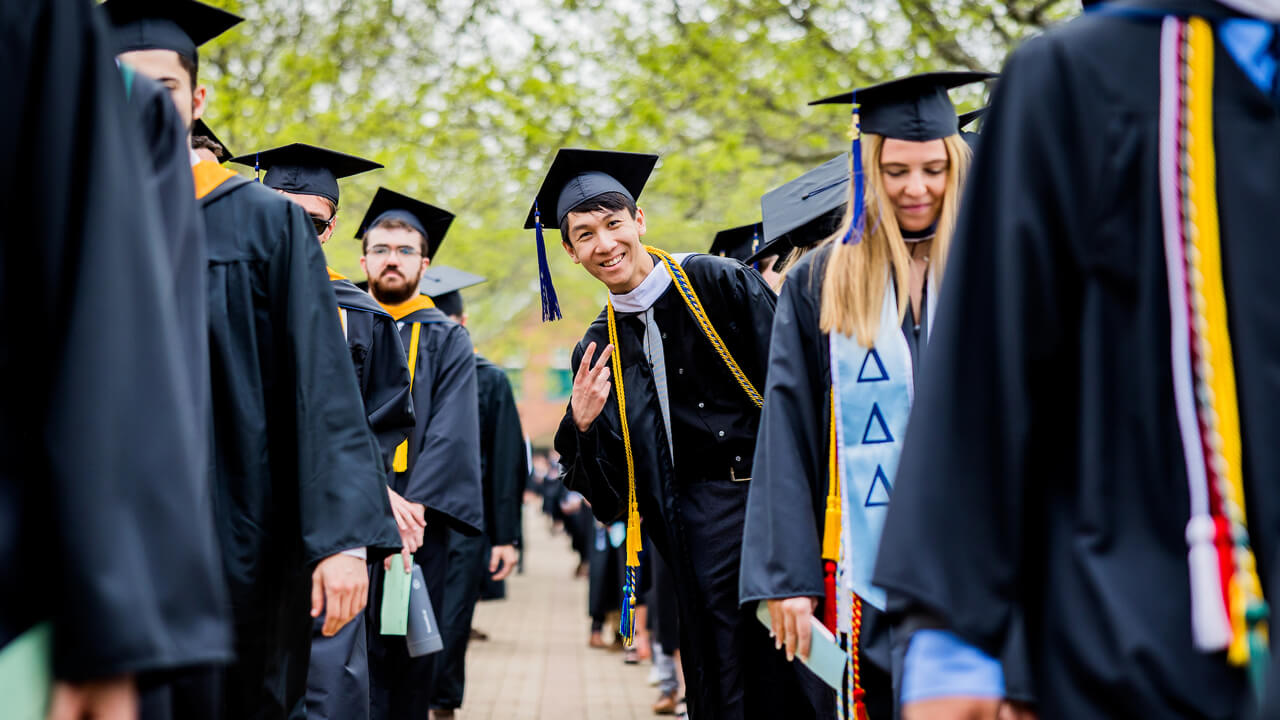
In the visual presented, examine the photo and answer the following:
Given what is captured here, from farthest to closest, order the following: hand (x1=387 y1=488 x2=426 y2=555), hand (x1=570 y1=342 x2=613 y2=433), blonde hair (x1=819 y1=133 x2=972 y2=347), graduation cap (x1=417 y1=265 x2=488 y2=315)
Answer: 1. graduation cap (x1=417 y1=265 x2=488 y2=315)
2. hand (x1=387 y1=488 x2=426 y2=555)
3. hand (x1=570 y1=342 x2=613 y2=433)
4. blonde hair (x1=819 y1=133 x2=972 y2=347)

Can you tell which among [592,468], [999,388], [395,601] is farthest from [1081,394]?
[395,601]

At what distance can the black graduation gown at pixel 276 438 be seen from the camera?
280cm

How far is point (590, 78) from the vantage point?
1212 cm

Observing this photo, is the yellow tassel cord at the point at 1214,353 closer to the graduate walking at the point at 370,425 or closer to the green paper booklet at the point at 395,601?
the graduate walking at the point at 370,425

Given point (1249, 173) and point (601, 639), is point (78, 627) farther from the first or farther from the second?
point (601, 639)

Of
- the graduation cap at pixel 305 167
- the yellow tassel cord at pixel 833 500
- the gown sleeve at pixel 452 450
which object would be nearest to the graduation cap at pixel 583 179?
the graduation cap at pixel 305 167

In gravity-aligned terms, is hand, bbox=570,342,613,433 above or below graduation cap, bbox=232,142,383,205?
below

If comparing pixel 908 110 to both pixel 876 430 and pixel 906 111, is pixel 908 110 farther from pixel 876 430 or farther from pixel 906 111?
pixel 876 430

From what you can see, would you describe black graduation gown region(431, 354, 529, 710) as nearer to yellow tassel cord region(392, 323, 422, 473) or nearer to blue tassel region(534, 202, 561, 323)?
yellow tassel cord region(392, 323, 422, 473)

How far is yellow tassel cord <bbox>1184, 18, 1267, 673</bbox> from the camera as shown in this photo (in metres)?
1.51

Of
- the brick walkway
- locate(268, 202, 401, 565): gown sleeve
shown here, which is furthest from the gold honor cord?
the brick walkway

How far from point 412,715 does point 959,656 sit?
4.37m

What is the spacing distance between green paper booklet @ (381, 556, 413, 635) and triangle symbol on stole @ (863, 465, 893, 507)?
7.31 ft

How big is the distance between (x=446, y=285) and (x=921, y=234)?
5.41 meters
